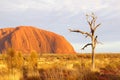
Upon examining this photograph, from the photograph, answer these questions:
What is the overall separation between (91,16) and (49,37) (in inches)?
5207

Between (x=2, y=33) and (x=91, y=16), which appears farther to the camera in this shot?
(x=2, y=33)

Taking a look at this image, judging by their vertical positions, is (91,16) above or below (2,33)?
below

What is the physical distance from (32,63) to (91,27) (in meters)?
6.99

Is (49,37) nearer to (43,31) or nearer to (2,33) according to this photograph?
(43,31)

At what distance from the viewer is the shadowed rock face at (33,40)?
14775cm

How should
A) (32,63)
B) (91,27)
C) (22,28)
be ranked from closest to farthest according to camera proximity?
1. (91,27)
2. (32,63)
3. (22,28)

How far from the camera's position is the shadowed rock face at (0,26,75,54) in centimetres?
14775

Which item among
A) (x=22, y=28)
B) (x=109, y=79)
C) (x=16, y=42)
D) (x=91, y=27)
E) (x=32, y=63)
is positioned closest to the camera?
(x=109, y=79)

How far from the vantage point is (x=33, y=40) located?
502 feet

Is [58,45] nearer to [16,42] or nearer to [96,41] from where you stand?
[16,42]

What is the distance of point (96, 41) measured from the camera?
25.4 m

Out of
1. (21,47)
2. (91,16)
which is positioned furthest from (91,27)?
(21,47)

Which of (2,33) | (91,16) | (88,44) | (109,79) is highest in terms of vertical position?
(2,33)

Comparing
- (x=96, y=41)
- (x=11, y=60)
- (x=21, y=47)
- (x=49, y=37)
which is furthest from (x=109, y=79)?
(x=49, y=37)
